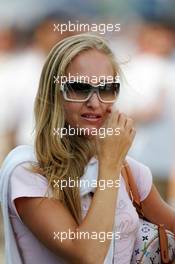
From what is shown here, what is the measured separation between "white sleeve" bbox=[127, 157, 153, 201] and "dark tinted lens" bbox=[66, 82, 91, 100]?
0.64 ft

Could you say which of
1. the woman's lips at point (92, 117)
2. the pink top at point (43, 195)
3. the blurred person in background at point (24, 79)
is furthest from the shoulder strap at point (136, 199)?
the blurred person in background at point (24, 79)

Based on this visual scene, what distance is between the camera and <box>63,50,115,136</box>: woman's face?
3.84 ft

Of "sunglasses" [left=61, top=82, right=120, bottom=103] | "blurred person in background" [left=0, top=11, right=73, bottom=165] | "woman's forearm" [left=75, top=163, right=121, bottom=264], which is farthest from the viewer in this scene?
"blurred person in background" [left=0, top=11, right=73, bottom=165]

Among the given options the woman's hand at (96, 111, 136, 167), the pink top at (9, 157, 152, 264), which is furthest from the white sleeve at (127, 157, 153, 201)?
the woman's hand at (96, 111, 136, 167)

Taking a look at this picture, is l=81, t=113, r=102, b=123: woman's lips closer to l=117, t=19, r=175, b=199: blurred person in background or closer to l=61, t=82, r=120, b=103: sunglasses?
l=61, t=82, r=120, b=103: sunglasses

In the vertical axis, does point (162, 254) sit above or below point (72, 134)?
below

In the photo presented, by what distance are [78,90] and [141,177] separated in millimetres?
261

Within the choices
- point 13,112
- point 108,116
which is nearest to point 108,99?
point 108,116

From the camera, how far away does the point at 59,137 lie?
119 centimetres

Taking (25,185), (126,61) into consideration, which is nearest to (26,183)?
(25,185)

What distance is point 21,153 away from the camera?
1147 mm

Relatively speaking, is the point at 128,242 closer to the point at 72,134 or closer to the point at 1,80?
the point at 72,134

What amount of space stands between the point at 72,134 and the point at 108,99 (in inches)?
4.5

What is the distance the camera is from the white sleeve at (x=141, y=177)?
4.17 ft
